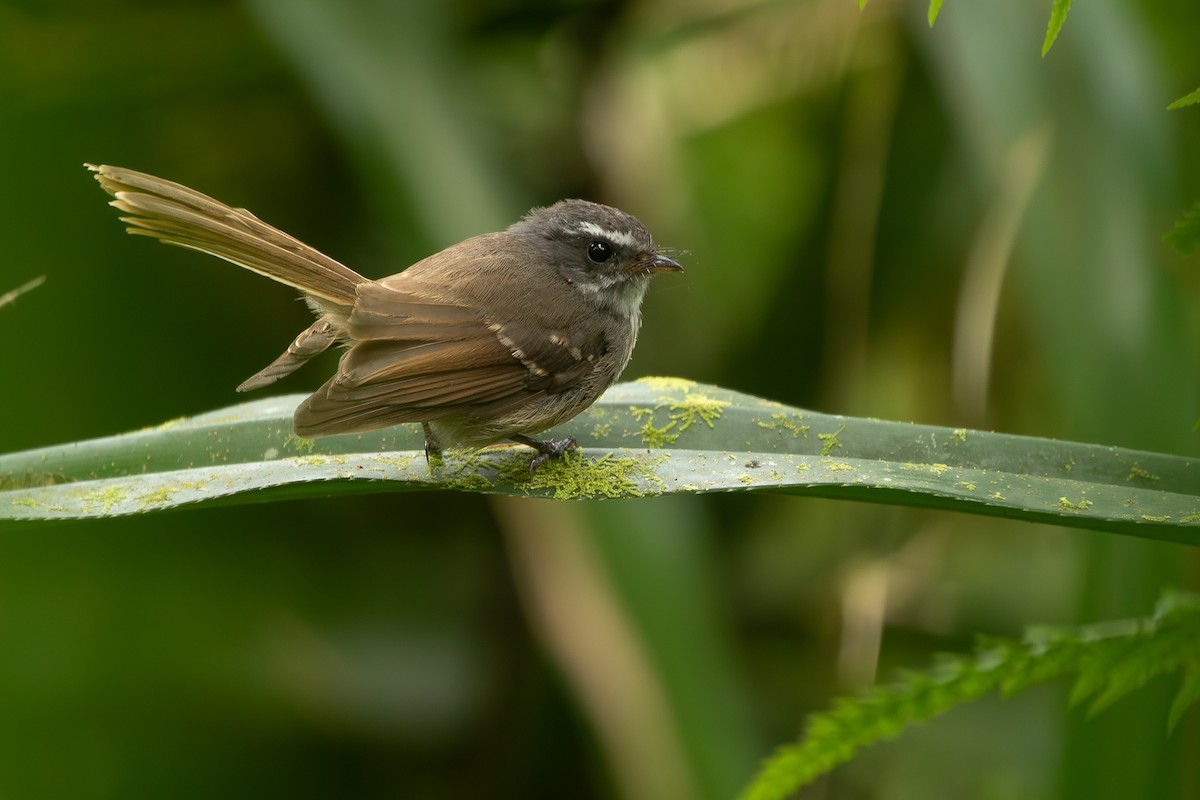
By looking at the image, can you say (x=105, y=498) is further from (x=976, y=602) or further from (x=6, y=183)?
(x=976, y=602)

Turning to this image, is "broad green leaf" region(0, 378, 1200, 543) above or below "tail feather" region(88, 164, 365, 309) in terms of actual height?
below

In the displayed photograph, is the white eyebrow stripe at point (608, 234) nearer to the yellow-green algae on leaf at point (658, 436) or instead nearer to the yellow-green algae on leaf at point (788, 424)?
the yellow-green algae on leaf at point (658, 436)

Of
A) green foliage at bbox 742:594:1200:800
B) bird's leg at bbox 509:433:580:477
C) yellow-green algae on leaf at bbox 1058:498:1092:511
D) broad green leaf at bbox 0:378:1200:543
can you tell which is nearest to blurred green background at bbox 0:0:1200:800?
bird's leg at bbox 509:433:580:477

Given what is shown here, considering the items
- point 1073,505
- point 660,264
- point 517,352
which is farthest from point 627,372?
point 1073,505

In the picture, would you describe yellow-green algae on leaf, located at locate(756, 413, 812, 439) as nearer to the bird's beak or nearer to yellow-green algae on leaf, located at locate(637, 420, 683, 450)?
yellow-green algae on leaf, located at locate(637, 420, 683, 450)

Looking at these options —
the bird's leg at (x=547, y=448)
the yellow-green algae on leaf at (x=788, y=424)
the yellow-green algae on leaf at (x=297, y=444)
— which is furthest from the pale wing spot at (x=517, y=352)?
the yellow-green algae on leaf at (x=788, y=424)

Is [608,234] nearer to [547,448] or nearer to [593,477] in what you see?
[547,448]
